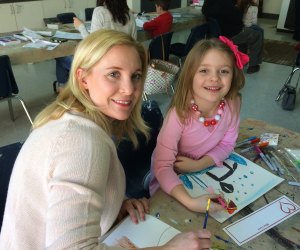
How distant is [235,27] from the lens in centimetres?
438

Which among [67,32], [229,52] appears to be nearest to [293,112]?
[229,52]

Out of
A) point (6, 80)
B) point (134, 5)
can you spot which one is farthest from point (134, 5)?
point (6, 80)

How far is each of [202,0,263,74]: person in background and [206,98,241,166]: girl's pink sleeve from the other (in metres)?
3.26

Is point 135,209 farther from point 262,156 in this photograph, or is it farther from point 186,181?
point 262,156

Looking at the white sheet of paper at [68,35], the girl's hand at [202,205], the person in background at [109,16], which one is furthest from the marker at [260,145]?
the white sheet of paper at [68,35]

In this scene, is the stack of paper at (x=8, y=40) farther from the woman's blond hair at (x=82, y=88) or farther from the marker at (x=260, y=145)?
the marker at (x=260, y=145)

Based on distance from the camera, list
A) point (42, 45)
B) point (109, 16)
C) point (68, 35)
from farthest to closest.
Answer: point (68, 35) → point (109, 16) → point (42, 45)

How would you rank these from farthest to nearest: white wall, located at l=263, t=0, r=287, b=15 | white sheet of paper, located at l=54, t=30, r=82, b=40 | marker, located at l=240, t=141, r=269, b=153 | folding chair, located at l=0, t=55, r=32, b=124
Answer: white wall, located at l=263, t=0, r=287, b=15, white sheet of paper, located at l=54, t=30, r=82, b=40, folding chair, located at l=0, t=55, r=32, b=124, marker, located at l=240, t=141, r=269, b=153

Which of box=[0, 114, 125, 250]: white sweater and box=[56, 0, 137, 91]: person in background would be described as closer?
box=[0, 114, 125, 250]: white sweater

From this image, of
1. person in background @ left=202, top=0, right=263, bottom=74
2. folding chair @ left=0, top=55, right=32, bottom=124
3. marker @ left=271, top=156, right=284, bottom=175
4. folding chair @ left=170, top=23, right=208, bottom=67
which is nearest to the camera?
marker @ left=271, top=156, right=284, bottom=175

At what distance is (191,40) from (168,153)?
2.76 meters

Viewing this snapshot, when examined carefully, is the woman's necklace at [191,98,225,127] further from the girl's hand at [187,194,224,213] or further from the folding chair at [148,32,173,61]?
the folding chair at [148,32,173,61]

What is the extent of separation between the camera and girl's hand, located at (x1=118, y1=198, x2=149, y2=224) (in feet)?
2.99

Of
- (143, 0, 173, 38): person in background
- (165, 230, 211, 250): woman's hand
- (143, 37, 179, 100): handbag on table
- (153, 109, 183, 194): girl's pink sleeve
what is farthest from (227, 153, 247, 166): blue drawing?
(143, 0, 173, 38): person in background
